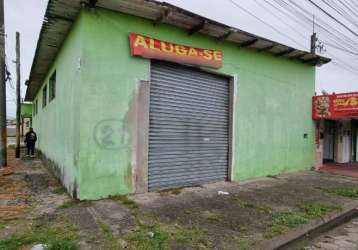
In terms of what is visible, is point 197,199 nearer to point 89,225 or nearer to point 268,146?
point 89,225

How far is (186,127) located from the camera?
741 cm

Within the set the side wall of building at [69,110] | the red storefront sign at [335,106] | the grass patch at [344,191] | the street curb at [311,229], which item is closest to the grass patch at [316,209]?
the street curb at [311,229]

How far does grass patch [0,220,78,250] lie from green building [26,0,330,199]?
4.76ft

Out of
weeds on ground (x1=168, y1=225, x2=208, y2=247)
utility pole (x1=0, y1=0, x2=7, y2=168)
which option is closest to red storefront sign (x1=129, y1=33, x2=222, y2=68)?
weeds on ground (x1=168, y1=225, x2=208, y2=247)

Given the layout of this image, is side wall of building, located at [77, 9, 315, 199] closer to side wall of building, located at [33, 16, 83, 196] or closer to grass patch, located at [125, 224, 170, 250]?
side wall of building, located at [33, 16, 83, 196]

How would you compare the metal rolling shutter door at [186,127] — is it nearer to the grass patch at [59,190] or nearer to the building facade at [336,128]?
the grass patch at [59,190]

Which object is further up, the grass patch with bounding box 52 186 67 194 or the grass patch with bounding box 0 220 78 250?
the grass patch with bounding box 52 186 67 194

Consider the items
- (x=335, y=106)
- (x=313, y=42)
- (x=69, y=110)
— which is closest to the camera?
(x=69, y=110)

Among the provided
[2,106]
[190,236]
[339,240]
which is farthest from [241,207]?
[2,106]

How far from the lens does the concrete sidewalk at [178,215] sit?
12.9ft

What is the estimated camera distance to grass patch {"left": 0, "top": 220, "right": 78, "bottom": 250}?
11.7 ft

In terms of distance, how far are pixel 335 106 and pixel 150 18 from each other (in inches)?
331

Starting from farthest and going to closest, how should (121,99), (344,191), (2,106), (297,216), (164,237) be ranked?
(2,106) → (344,191) → (121,99) → (297,216) → (164,237)

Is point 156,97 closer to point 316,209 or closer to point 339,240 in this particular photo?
point 316,209
